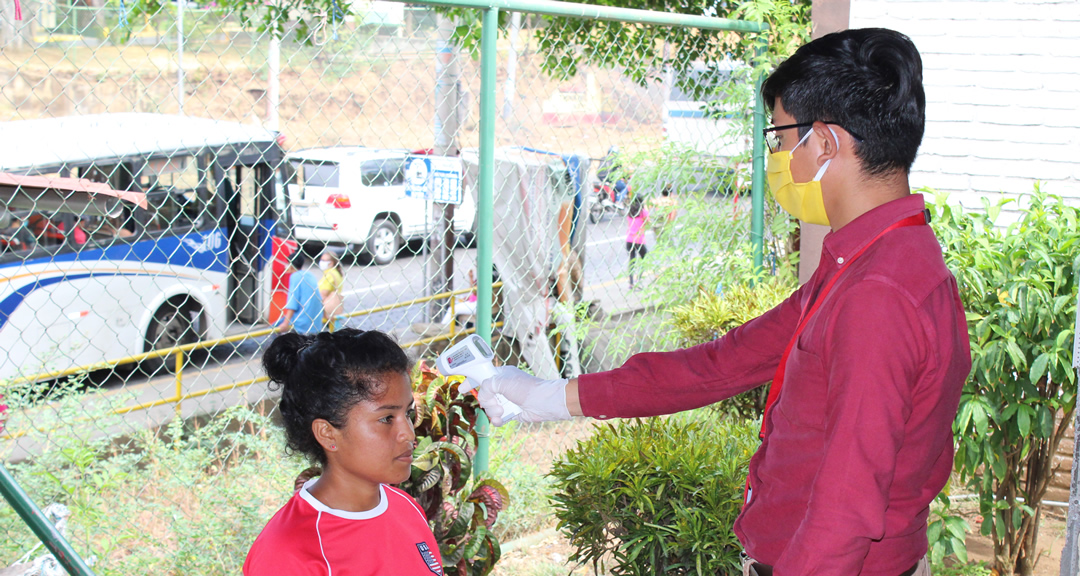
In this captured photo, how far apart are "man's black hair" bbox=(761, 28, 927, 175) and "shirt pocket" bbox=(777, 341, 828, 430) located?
363 millimetres

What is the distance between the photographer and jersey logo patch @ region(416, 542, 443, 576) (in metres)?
1.95

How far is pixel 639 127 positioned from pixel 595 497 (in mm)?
3200

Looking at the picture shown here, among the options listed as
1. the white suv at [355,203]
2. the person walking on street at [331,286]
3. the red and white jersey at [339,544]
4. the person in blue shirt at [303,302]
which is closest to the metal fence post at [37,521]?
the red and white jersey at [339,544]

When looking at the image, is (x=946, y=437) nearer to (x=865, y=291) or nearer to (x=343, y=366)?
(x=865, y=291)

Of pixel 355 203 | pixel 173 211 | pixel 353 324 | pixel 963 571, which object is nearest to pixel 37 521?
pixel 963 571

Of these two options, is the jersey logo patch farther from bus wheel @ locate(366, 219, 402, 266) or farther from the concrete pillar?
bus wheel @ locate(366, 219, 402, 266)

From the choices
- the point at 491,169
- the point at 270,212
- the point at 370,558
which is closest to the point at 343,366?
the point at 370,558

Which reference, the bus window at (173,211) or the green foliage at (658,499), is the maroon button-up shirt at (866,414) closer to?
the green foliage at (658,499)

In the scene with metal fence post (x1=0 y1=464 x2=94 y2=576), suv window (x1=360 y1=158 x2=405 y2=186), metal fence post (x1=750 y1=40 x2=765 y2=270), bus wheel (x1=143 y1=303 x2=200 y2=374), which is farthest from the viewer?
suv window (x1=360 y1=158 x2=405 y2=186)

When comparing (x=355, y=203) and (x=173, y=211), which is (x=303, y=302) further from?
(x=355, y=203)

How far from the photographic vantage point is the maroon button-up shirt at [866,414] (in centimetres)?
143

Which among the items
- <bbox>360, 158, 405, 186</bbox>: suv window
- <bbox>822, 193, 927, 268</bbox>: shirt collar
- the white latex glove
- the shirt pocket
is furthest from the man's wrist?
<bbox>360, 158, 405, 186</bbox>: suv window

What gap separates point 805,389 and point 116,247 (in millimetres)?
8044

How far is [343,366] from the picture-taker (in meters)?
1.94
